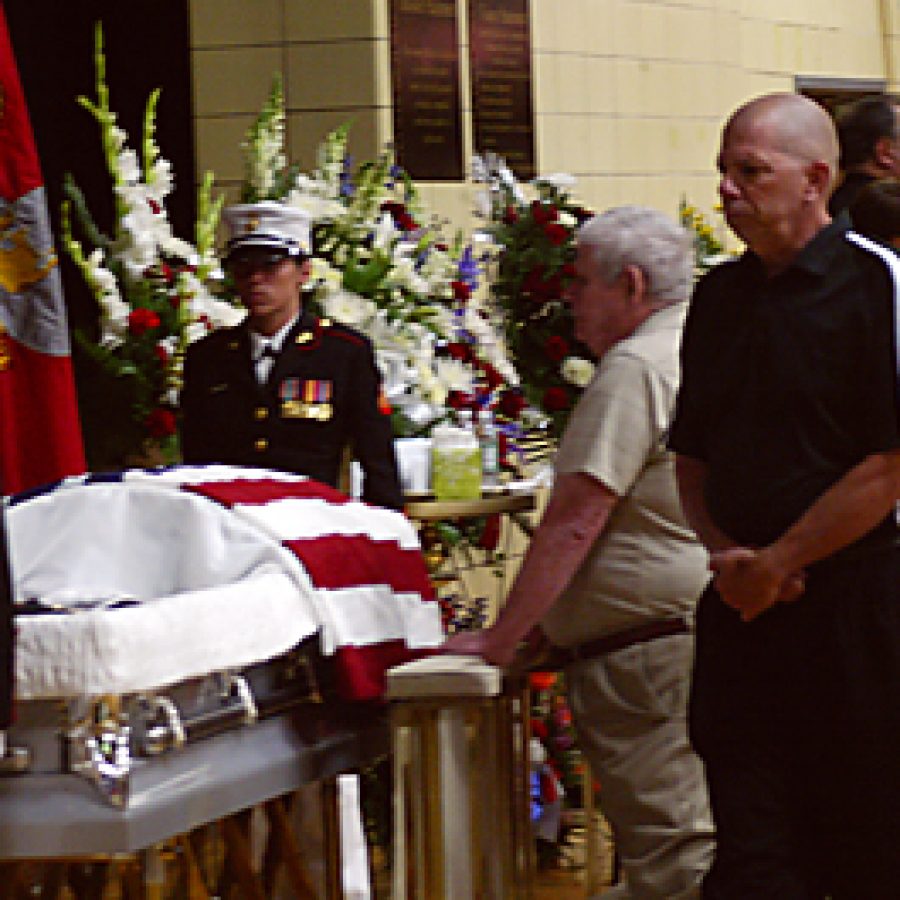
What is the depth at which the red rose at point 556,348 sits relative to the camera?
5.46 metres

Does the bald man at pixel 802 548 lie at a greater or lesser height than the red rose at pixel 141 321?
lesser

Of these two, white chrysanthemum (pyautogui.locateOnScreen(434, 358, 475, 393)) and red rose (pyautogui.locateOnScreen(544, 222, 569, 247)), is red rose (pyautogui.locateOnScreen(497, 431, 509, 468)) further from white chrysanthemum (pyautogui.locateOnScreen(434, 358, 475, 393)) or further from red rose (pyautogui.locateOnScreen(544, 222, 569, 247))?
red rose (pyautogui.locateOnScreen(544, 222, 569, 247))

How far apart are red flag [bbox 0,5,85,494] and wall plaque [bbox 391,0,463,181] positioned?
98.2 inches

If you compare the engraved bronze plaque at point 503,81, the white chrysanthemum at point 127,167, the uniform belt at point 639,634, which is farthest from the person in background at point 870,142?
the engraved bronze plaque at point 503,81

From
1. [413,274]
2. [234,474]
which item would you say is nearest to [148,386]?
[413,274]

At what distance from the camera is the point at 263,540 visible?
10.6 feet

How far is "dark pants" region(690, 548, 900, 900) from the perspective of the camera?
2955mm

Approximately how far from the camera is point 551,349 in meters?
5.47

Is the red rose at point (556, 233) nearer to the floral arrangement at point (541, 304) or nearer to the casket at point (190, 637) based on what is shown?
the floral arrangement at point (541, 304)

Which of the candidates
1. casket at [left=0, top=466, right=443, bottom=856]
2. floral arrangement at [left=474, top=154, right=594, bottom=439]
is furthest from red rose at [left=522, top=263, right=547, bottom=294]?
casket at [left=0, top=466, right=443, bottom=856]

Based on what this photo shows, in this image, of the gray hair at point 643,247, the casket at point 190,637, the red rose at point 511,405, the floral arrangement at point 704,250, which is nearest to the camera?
the casket at point 190,637

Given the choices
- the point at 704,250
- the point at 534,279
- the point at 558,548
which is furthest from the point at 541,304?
the point at 558,548

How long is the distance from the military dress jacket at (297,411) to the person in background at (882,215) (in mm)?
1108

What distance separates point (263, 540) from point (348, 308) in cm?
192
